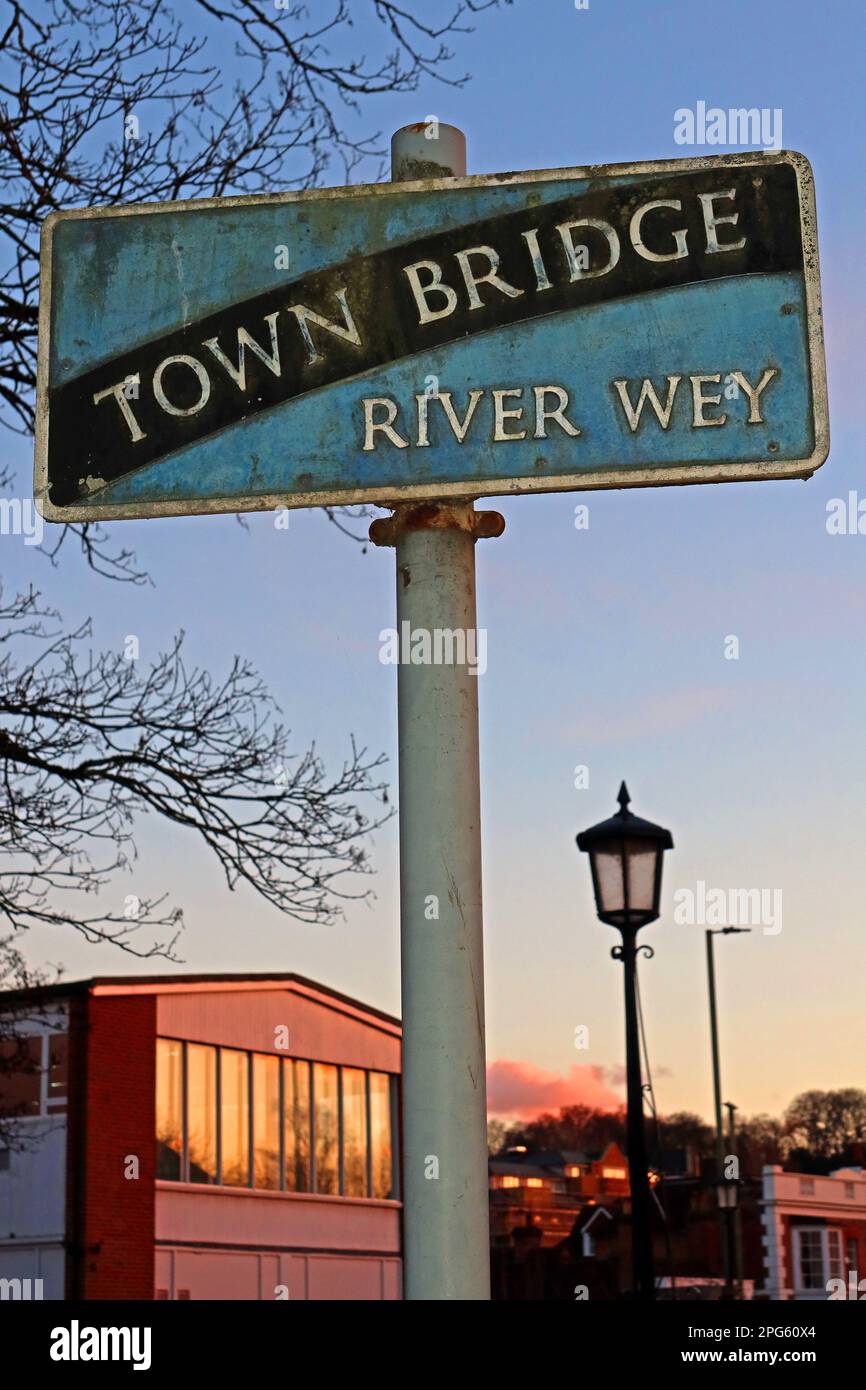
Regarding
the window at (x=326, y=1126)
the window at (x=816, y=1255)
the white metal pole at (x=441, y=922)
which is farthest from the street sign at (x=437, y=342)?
the window at (x=816, y=1255)

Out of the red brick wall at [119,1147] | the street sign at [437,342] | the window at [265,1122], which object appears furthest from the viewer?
the window at [265,1122]

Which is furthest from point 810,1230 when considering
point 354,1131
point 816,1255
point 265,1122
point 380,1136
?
point 265,1122

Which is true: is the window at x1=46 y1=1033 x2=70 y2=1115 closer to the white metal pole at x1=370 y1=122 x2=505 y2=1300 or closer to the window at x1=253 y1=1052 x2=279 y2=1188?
the window at x1=253 y1=1052 x2=279 y2=1188

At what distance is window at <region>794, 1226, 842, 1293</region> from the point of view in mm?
56906

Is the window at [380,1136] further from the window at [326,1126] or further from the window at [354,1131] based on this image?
the window at [326,1126]

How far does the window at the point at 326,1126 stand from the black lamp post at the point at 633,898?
31.1 meters

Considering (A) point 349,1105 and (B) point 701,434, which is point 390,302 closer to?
(B) point 701,434

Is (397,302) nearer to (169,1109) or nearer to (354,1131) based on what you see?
(169,1109)

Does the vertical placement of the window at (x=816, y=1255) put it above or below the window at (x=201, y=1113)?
below

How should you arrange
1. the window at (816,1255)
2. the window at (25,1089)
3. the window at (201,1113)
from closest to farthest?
the window at (25,1089), the window at (201,1113), the window at (816,1255)

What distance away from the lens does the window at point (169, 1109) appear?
119ft

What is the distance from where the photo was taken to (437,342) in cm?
288

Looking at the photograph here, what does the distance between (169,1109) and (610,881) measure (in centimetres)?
2814
